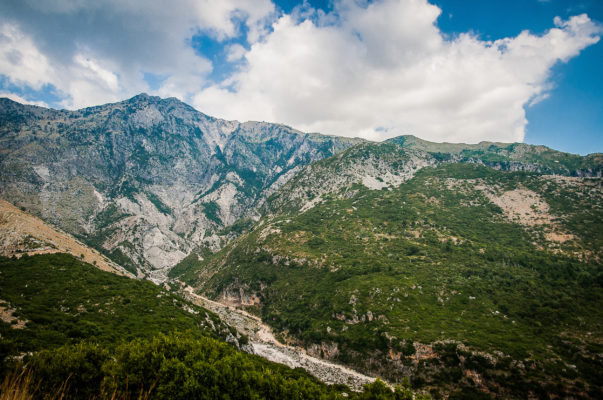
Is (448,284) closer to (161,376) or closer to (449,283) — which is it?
(449,283)

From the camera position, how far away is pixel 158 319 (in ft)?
186

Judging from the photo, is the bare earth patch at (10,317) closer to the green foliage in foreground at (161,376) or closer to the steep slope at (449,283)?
the green foliage in foreground at (161,376)

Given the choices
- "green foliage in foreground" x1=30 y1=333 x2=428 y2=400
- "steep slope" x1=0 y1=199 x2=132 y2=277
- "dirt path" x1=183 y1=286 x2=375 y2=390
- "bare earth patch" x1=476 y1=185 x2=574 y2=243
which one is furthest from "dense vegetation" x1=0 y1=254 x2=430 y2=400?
"bare earth patch" x1=476 y1=185 x2=574 y2=243

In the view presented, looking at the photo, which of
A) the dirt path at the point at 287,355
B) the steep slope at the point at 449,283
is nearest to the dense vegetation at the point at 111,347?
the dirt path at the point at 287,355

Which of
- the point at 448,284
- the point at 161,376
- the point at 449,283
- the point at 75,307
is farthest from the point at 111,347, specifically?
the point at 449,283

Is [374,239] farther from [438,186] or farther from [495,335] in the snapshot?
[438,186]

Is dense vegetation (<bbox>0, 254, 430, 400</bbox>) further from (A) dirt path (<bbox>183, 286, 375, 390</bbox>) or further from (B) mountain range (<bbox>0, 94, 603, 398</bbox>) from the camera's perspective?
(B) mountain range (<bbox>0, 94, 603, 398</bbox>)

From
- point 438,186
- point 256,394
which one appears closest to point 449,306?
point 256,394

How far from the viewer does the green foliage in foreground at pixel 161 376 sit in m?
22.5

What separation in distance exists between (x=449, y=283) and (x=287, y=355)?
193 ft

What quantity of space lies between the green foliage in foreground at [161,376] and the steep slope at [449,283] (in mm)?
45231

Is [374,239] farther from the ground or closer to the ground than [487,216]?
closer to the ground

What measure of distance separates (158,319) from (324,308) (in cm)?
5829

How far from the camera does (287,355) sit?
81.6m
